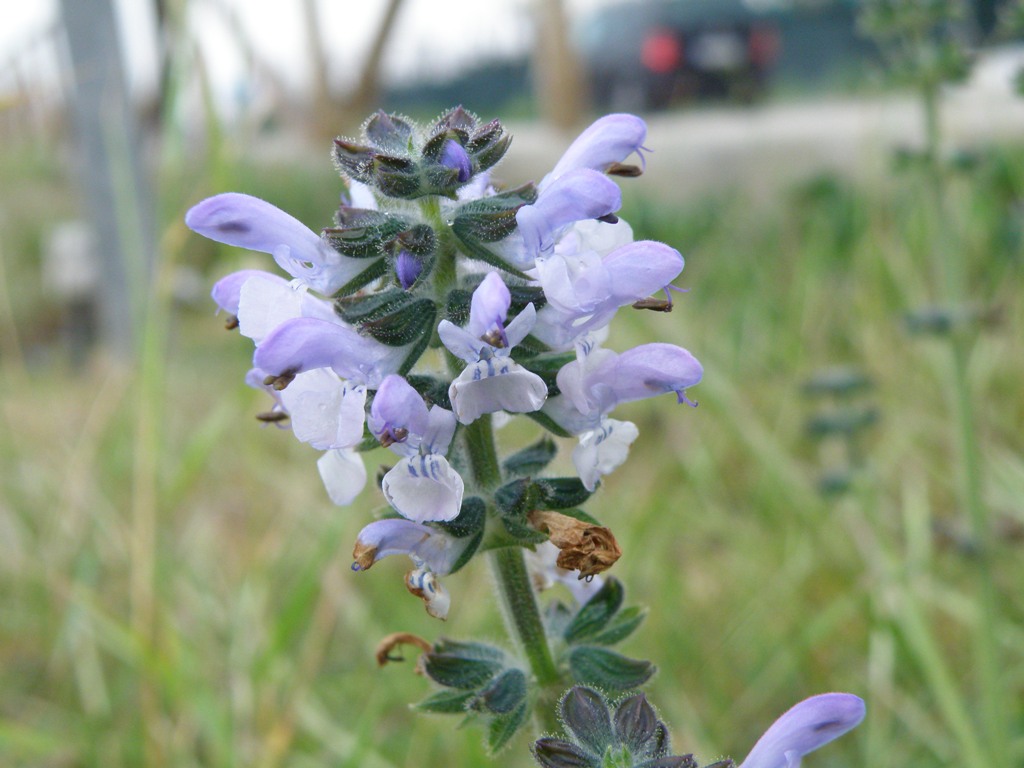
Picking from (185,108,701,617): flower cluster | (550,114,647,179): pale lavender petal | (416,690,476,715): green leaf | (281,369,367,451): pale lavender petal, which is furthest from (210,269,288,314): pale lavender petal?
(416,690,476,715): green leaf

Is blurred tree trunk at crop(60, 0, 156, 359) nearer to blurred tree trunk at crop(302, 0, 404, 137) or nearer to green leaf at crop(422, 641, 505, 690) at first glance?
blurred tree trunk at crop(302, 0, 404, 137)


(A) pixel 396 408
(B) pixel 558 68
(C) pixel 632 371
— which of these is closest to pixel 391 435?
(A) pixel 396 408

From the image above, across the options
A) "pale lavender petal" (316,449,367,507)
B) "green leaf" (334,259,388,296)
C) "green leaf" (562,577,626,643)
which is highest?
"green leaf" (334,259,388,296)

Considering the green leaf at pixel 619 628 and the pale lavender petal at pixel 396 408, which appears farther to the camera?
the green leaf at pixel 619 628

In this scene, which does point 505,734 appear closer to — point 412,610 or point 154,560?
point 154,560

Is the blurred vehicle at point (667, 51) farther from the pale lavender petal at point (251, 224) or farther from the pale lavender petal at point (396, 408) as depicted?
the pale lavender petal at point (396, 408)

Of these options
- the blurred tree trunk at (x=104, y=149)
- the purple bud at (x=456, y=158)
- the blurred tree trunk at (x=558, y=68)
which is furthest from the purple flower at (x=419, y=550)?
the blurred tree trunk at (x=558, y=68)
